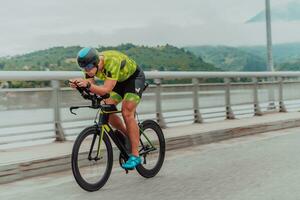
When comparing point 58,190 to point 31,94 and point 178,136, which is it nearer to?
point 31,94

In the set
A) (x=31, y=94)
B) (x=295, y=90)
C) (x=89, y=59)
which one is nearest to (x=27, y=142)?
(x=31, y=94)

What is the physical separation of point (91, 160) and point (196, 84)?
7.71 m

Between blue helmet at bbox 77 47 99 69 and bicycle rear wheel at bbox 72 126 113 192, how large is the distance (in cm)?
72

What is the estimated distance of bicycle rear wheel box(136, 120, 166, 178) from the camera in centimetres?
773

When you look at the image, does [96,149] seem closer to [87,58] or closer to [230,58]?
[87,58]

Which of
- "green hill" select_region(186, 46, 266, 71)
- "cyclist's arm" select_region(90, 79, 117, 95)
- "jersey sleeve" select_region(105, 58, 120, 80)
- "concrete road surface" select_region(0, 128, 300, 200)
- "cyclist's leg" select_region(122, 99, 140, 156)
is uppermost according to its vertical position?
"green hill" select_region(186, 46, 266, 71)

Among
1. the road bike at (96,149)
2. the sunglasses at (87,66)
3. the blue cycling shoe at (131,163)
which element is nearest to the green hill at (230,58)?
the blue cycling shoe at (131,163)

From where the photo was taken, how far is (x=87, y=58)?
6.54m

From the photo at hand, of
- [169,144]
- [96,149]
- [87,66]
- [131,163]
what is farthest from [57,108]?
[87,66]

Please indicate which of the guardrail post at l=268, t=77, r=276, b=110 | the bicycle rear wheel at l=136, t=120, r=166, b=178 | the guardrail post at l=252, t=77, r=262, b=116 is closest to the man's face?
the bicycle rear wheel at l=136, t=120, r=166, b=178

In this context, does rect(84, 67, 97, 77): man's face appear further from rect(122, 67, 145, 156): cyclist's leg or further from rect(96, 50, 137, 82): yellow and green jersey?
rect(122, 67, 145, 156): cyclist's leg

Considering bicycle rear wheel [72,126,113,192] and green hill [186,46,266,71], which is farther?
green hill [186,46,266,71]

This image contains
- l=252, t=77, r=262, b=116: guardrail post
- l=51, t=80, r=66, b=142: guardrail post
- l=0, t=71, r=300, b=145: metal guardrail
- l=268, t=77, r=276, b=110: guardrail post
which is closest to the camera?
l=0, t=71, r=300, b=145: metal guardrail

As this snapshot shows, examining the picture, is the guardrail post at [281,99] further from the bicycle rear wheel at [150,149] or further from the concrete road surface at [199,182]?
the bicycle rear wheel at [150,149]
